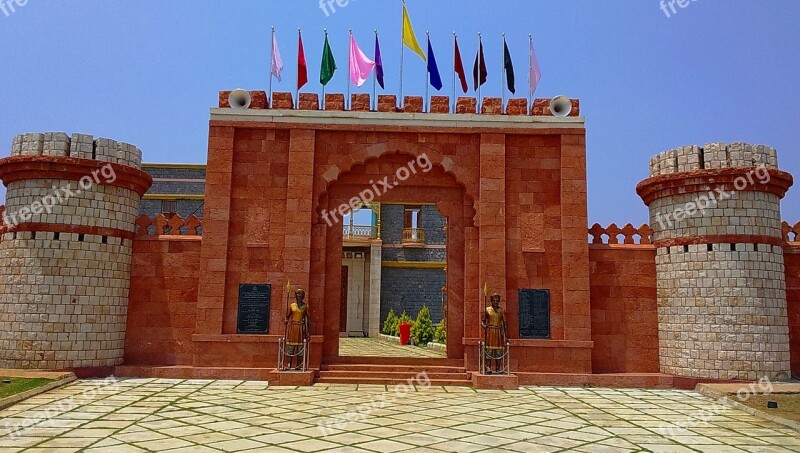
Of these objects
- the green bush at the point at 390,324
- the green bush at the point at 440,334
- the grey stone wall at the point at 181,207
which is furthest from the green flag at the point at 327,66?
the grey stone wall at the point at 181,207

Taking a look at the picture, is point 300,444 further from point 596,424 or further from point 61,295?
point 61,295

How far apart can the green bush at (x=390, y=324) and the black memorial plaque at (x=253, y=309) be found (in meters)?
12.8

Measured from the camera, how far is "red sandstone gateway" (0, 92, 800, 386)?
36.6 feet

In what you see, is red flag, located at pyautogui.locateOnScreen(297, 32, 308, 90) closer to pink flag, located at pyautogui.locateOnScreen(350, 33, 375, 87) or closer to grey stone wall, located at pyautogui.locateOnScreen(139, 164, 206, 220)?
pink flag, located at pyautogui.locateOnScreen(350, 33, 375, 87)

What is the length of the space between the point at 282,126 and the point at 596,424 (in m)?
8.29

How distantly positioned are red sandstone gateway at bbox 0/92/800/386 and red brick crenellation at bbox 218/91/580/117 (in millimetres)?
34

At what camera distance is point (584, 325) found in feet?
37.7

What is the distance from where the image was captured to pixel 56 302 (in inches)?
423

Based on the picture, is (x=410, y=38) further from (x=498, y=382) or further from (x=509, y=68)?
(x=498, y=382)

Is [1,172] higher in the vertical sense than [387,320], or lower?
higher

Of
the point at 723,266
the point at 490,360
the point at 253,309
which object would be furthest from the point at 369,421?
the point at 723,266

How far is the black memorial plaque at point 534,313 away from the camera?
11.6m

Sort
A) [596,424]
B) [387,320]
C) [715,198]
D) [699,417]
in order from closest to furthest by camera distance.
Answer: [596,424], [699,417], [715,198], [387,320]

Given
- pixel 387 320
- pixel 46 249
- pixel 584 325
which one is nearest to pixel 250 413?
pixel 46 249
